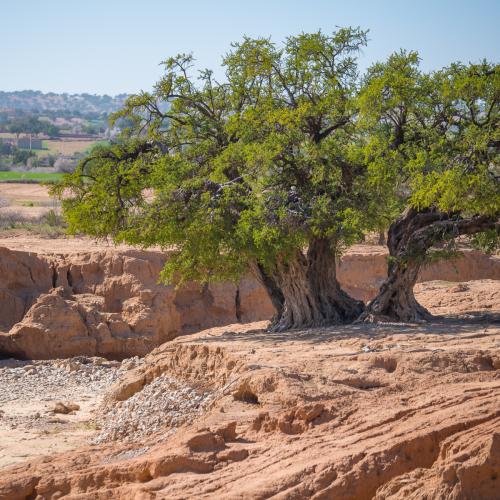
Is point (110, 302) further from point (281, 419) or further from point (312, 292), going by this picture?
point (281, 419)

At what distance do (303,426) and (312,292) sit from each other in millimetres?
5893

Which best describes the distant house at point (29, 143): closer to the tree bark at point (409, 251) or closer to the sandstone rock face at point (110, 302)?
the sandstone rock face at point (110, 302)

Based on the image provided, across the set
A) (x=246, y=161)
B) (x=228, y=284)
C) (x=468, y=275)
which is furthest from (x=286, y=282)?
(x=468, y=275)

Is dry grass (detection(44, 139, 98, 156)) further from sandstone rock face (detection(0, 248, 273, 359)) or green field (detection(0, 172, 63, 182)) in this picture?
sandstone rock face (detection(0, 248, 273, 359))

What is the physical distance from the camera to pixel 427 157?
47.3 feet

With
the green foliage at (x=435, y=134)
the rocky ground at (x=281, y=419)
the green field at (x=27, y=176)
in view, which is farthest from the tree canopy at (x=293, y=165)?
the green field at (x=27, y=176)

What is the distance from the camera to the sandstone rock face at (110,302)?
21109mm

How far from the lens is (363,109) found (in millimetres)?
14930

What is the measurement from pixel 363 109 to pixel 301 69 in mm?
1683

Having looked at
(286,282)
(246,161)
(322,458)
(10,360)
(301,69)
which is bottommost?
(10,360)

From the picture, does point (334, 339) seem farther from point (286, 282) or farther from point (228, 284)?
point (228, 284)

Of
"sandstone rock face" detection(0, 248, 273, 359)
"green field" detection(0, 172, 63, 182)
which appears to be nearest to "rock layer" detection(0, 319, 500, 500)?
"sandstone rock face" detection(0, 248, 273, 359)

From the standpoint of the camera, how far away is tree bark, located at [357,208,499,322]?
15281 millimetres

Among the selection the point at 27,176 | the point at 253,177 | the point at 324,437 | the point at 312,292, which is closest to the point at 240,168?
the point at 253,177
